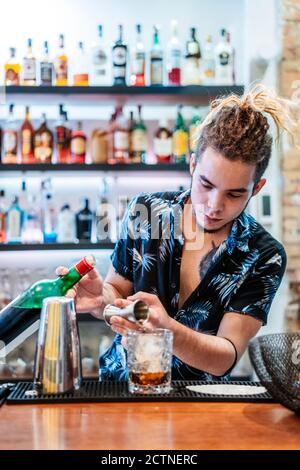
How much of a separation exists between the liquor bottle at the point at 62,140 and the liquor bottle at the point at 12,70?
28cm

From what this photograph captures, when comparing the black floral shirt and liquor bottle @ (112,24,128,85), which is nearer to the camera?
the black floral shirt

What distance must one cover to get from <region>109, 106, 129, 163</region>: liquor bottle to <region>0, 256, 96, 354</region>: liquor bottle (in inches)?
91.0

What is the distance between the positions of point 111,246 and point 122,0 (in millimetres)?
1459

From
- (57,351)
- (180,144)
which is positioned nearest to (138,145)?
(180,144)

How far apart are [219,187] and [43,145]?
90.2 inches

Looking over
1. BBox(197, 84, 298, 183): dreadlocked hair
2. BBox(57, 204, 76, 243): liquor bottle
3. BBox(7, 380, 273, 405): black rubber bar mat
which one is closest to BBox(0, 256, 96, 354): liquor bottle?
BBox(7, 380, 273, 405): black rubber bar mat

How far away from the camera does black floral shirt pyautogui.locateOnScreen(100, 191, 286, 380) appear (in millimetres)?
1845

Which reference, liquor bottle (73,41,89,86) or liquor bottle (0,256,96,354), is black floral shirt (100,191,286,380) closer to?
liquor bottle (0,256,96,354)

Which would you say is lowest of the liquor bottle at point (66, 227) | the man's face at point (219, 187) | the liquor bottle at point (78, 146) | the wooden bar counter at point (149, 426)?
the wooden bar counter at point (149, 426)

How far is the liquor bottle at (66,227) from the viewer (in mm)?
3812

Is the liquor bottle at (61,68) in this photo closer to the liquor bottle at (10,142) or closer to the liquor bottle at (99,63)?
the liquor bottle at (99,63)

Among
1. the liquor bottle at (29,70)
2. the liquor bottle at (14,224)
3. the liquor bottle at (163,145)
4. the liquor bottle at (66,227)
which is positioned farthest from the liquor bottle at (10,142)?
the liquor bottle at (163,145)
